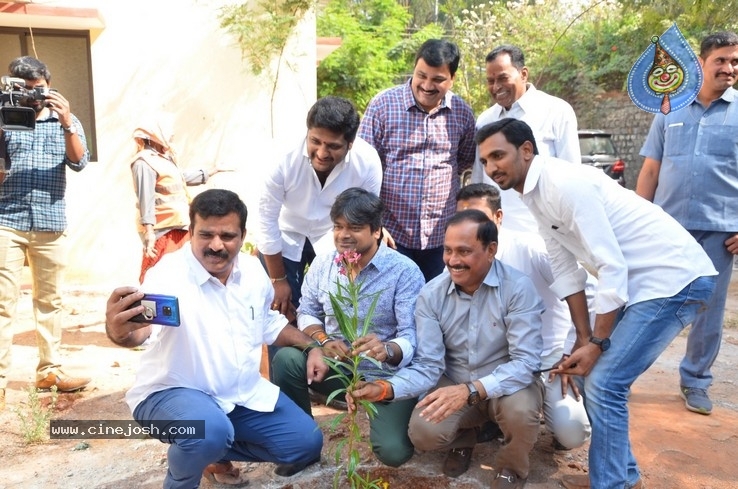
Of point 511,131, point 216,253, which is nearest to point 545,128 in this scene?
point 511,131

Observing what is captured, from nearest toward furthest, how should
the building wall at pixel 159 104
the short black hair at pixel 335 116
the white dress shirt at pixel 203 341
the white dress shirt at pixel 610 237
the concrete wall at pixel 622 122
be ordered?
the white dress shirt at pixel 610 237, the white dress shirt at pixel 203 341, the short black hair at pixel 335 116, the building wall at pixel 159 104, the concrete wall at pixel 622 122

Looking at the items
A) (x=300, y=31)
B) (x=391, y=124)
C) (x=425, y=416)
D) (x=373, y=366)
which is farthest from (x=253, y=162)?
(x=425, y=416)

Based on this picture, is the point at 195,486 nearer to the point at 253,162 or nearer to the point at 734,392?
the point at 734,392

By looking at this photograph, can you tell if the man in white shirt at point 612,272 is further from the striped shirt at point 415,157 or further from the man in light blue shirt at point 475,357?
the striped shirt at point 415,157

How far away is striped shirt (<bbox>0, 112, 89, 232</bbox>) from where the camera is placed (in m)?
3.81

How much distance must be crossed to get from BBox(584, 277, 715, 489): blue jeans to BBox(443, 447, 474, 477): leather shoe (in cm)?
63

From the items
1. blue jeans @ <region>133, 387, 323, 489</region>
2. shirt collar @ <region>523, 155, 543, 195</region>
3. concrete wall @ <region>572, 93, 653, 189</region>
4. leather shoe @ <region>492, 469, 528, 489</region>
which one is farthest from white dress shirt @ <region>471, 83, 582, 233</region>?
concrete wall @ <region>572, 93, 653, 189</region>

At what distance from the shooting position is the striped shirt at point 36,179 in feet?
12.5

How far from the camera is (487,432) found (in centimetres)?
314

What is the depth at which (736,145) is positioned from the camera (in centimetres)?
359

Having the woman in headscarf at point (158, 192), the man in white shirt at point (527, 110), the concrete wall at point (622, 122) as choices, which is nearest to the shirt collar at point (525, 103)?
the man in white shirt at point (527, 110)

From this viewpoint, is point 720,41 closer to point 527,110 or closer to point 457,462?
point 527,110

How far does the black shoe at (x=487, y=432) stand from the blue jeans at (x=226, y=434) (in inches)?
32.9

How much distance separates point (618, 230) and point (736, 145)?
5.24 ft
